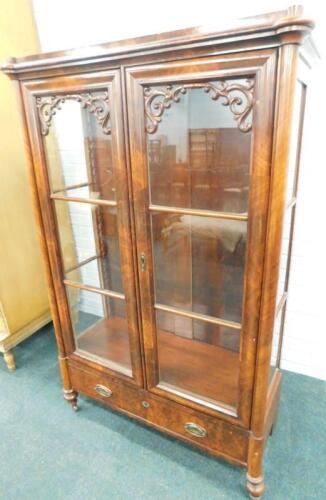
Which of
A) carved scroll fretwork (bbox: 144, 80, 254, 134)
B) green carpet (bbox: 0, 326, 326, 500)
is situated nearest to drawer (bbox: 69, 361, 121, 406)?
green carpet (bbox: 0, 326, 326, 500)

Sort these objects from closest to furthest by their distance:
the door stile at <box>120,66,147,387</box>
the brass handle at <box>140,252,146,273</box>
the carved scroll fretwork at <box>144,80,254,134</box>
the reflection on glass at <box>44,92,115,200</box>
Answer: the carved scroll fretwork at <box>144,80,254,134</box>, the door stile at <box>120,66,147,387</box>, the brass handle at <box>140,252,146,273</box>, the reflection on glass at <box>44,92,115,200</box>

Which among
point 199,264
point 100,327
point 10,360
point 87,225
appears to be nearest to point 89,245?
point 87,225

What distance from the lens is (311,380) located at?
1.73 m

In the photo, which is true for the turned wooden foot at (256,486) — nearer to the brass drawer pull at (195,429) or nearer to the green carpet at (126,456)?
the green carpet at (126,456)

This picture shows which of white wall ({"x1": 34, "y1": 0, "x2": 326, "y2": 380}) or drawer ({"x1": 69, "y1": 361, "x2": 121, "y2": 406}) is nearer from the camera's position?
white wall ({"x1": 34, "y1": 0, "x2": 326, "y2": 380})

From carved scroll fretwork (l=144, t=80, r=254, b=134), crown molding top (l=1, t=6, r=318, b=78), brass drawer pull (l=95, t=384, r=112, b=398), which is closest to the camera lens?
crown molding top (l=1, t=6, r=318, b=78)

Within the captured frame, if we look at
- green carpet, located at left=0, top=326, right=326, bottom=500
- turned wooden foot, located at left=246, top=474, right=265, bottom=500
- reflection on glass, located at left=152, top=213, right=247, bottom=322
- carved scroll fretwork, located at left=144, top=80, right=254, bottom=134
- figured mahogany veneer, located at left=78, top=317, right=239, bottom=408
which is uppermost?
carved scroll fretwork, located at left=144, top=80, right=254, bottom=134

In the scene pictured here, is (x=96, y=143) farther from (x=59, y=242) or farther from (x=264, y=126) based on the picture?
(x=264, y=126)

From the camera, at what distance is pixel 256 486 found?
1.19 metres

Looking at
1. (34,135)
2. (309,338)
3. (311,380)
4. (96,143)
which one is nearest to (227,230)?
(96,143)

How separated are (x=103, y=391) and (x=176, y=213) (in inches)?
34.5

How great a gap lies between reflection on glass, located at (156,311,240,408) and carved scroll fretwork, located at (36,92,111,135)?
681mm

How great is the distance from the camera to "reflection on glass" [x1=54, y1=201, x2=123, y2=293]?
4.40ft

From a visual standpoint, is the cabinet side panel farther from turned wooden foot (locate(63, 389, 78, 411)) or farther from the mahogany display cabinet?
turned wooden foot (locate(63, 389, 78, 411))
